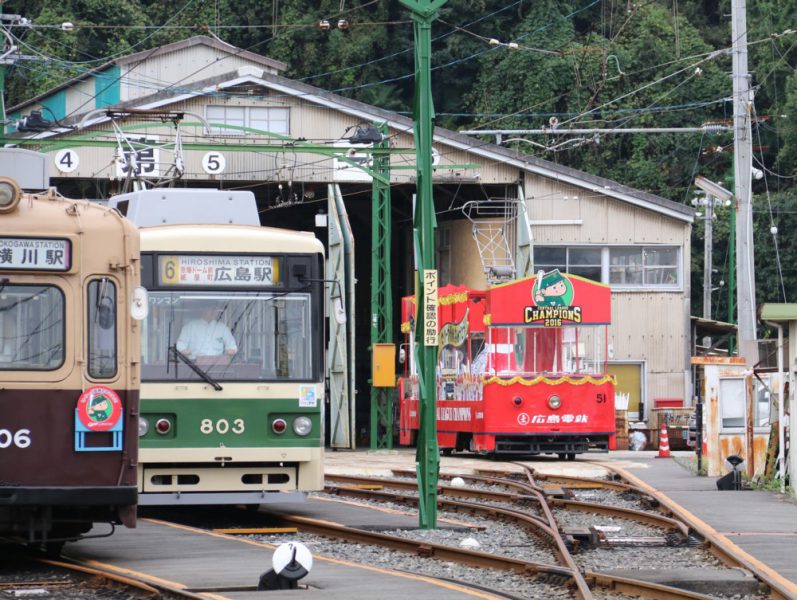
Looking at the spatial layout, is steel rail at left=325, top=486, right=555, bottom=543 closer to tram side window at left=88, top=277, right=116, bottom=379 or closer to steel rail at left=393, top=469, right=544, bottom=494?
steel rail at left=393, top=469, right=544, bottom=494

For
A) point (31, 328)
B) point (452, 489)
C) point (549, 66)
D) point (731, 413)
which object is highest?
point (549, 66)

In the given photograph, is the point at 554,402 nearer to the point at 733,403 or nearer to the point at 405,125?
the point at 733,403

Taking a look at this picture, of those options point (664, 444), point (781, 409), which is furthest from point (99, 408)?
point (664, 444)

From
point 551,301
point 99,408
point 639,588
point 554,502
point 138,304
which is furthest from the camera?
point 551,301

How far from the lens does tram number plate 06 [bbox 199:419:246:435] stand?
50.1 ft

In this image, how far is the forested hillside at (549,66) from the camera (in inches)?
2090

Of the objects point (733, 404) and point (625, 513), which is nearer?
point (625, 513)

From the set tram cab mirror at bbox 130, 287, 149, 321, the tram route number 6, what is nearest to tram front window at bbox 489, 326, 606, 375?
tram cab mirror at bbox 130, 287, 149, 321

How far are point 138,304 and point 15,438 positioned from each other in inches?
53.1

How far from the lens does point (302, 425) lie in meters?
15.5

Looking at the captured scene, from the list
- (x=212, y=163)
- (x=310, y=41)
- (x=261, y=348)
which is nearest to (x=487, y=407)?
(x=212, y=163)

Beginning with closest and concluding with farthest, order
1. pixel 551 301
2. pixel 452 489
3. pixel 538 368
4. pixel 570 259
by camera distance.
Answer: pixel 452 489
pixel 551 301
pixel 538 368
pixel 570 259

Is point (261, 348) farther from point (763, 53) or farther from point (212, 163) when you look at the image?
point (763, 53)

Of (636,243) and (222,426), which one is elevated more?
(636,243)
